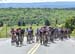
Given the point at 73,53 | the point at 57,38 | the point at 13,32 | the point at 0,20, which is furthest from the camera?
the point at 0,20

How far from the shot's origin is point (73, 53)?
2228cm

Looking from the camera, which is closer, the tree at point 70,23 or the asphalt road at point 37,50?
the asphalt road at point 37,50

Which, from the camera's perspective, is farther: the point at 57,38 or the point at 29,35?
the point at 57,38

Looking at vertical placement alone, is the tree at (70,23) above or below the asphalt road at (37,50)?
below

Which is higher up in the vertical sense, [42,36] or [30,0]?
[30,0]

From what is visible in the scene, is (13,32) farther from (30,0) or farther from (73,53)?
(73,53)

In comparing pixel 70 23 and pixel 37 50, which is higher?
pixel 37 50

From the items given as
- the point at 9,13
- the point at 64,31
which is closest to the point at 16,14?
the point at 9,13

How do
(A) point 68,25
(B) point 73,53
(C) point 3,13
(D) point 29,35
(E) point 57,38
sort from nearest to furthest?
(B) point 73,53 < (D) point 29,35 < (E) point 57,38 < (A) point 68,25 < (C) point 3,13

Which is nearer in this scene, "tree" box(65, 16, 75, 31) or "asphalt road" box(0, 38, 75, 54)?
"asphalt road" box(0, 38, 75, 54)

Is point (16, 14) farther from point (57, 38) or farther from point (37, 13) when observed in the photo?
point (57, 38)

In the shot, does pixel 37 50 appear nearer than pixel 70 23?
Yes

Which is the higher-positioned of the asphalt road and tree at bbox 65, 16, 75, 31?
the asphalt road

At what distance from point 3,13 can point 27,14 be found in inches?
235
